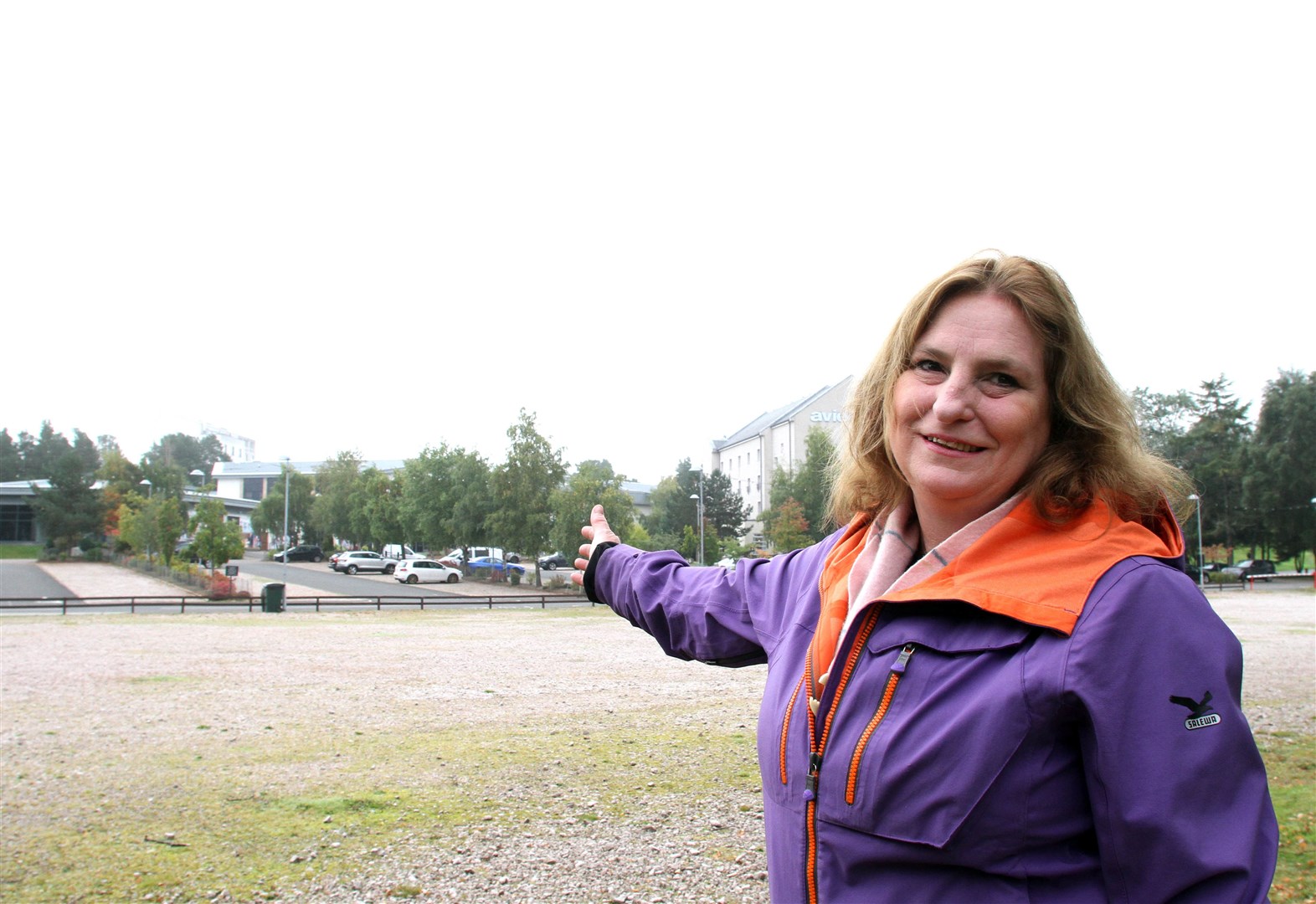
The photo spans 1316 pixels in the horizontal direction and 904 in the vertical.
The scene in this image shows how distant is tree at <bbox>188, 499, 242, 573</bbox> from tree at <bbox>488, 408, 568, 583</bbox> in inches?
392

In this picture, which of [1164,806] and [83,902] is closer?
[1164,806]

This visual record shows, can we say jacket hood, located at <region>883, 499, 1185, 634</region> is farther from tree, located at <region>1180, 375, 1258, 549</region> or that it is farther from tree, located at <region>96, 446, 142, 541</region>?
tree, located at <region>96, 446, 142, 541</region>

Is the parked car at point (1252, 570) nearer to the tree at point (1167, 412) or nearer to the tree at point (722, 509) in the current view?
the tree at point (1167, 412)

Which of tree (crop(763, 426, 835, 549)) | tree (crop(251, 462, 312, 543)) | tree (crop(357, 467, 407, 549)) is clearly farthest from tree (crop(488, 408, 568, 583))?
tree (crop(251, 462, 312, 543))

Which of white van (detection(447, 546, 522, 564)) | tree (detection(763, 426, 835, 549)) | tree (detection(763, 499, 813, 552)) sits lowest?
white van (detection(447, 546, 522, 564))

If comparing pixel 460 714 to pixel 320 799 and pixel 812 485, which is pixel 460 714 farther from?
pixel 812 485

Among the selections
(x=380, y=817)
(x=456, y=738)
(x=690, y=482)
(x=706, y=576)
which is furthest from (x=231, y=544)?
(x=690, y=482)

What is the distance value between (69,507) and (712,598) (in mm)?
76498

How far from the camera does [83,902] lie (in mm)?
4836

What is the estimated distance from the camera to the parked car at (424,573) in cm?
4453

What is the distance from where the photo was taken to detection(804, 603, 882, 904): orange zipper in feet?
5.72

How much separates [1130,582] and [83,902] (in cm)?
550

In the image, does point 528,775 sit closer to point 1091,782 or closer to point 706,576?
point 706,576

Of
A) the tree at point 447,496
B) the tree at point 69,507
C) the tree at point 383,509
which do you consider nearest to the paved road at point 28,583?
the tree at point 69,507
